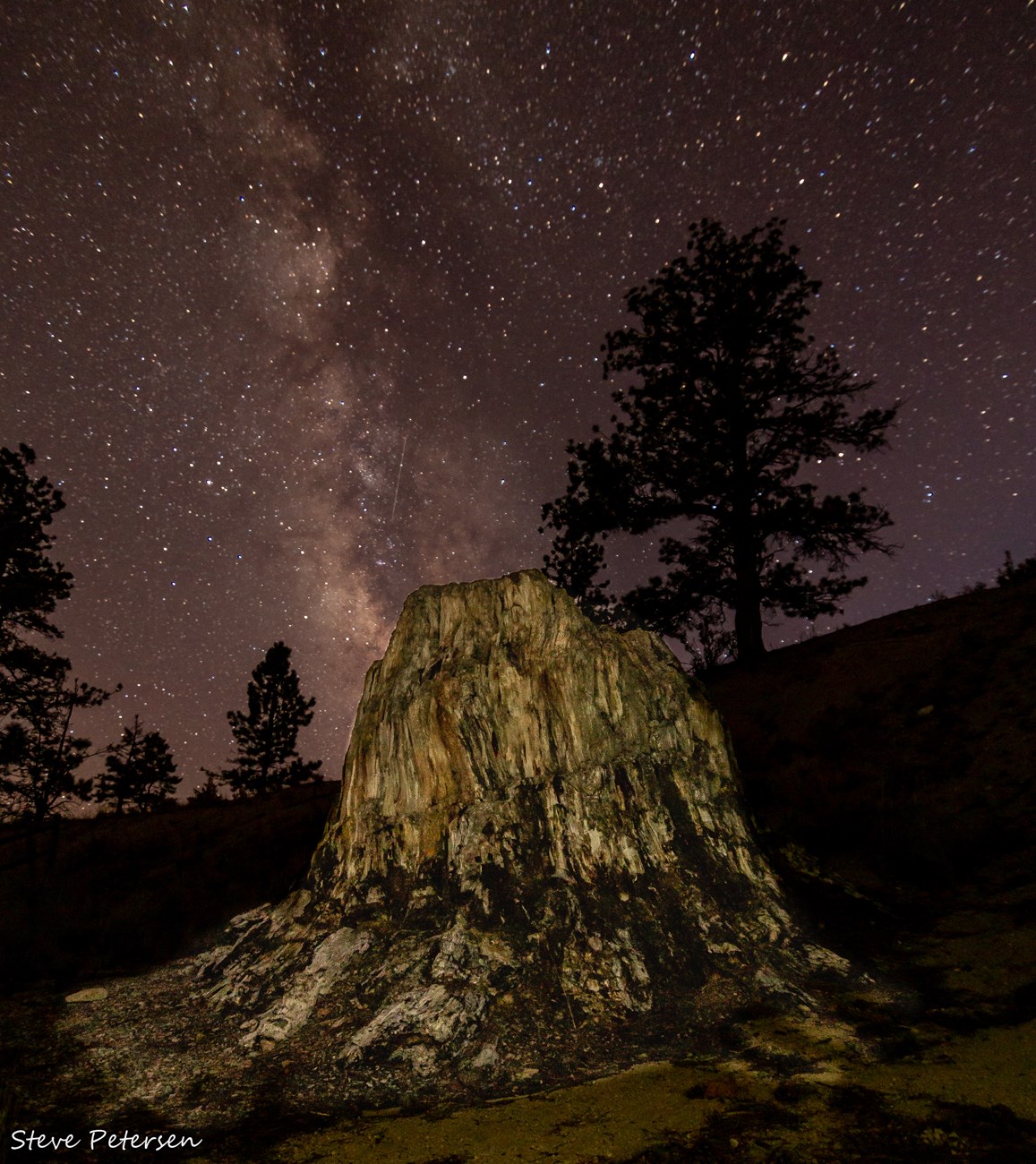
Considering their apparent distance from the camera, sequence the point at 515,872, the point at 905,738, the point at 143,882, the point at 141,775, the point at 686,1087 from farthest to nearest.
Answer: the point at 141,775 → the point at 143,882 → the point at 905,738 → the point at 515,872 → the point at 686,1087

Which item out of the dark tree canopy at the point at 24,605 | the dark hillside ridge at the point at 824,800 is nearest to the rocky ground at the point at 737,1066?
the dark hillside ridge at the point at 824,800

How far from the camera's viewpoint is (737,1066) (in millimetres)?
4238

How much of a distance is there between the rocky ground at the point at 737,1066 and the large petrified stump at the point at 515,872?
11.4 inches

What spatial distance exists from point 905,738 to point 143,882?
652 inches

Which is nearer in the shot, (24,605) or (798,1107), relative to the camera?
(798,1107)

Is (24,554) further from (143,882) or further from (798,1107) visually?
(798,1107)

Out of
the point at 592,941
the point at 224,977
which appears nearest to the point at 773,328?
the point at 592,941

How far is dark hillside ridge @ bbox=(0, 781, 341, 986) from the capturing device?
8.62m

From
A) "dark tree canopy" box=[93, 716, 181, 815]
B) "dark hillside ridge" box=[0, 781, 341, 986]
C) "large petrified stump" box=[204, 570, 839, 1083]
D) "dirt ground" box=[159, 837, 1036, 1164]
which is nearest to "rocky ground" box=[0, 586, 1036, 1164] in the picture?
"dirt ground" box=[159, 837, 1036, 1164]

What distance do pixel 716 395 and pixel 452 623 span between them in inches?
644

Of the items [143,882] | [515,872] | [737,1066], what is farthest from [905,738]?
[143,882]

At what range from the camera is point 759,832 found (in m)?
7.64

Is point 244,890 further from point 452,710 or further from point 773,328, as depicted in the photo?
point 773,328

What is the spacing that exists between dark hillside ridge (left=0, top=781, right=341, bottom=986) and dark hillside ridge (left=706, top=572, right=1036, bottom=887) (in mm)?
8507
